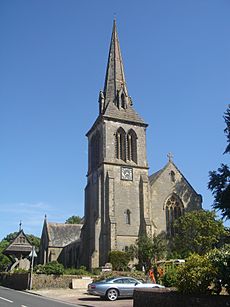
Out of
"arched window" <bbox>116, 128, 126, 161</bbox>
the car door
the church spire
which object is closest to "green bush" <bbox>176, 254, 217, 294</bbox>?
the car door

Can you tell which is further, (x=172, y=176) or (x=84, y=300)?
(x=172, y=176)

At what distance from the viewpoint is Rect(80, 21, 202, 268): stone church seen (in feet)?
138

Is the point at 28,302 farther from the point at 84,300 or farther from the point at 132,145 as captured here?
the point at 132,145

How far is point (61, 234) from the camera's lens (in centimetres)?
6347

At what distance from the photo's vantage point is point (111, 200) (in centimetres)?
4272

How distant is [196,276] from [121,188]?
31387 mm

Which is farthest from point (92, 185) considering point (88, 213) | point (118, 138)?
point (118, 138)

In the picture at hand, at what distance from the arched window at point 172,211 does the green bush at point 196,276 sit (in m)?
32.6

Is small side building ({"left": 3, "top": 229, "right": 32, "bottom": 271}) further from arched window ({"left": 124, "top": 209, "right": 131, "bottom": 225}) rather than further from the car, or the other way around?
the car

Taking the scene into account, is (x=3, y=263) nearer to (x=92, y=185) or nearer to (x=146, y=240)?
(x=92, y=185)

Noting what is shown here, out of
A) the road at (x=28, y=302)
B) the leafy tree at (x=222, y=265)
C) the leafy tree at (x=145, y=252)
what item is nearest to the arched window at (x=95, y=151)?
the leafy tree at (x=145, y=252)

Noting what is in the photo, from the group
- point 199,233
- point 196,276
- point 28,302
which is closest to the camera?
point 196,276

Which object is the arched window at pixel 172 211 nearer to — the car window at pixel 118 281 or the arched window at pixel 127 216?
the arched window at pixel 127 216

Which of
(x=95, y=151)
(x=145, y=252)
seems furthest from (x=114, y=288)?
(x=95, y=151)
